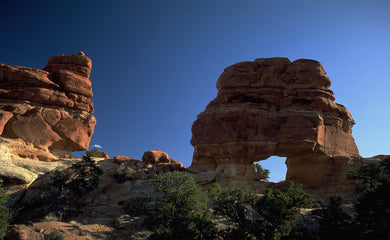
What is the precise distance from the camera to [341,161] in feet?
91.5

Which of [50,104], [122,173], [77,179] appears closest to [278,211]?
[122,173]

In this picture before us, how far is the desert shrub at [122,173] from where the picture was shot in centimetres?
2412

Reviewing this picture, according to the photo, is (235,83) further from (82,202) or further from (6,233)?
(6,233)

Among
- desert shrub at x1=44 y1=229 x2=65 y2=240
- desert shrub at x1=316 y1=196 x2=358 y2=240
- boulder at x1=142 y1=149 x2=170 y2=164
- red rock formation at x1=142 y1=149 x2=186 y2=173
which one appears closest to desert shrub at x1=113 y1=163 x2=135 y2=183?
red rock formation at x1=142 y1=149 x2=186 y2=173

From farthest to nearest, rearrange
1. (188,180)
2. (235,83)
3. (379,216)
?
(235,83), (188,180), (379,216)

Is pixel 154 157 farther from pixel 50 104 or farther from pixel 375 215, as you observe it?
pixel 375 215

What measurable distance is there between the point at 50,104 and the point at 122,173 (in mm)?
14270

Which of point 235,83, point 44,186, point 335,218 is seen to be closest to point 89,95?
point 44,186

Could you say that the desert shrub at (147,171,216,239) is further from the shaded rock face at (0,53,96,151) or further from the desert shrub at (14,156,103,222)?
the shaded rock face at (0,53,96,151)

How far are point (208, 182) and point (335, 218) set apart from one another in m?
12.6

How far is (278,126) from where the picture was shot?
97.3 ft

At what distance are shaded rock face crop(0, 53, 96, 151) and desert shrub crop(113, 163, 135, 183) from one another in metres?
9.85

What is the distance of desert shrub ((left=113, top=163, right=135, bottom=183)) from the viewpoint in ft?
79.1

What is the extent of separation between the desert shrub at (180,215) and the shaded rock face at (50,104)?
61.9 ft
